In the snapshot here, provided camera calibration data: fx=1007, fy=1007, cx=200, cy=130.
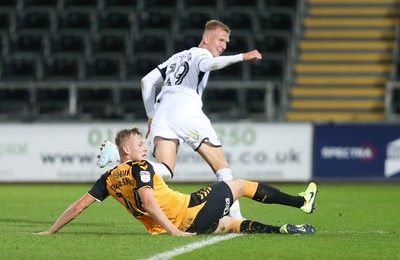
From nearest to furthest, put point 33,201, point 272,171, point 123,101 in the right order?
point 33,201
point 272,171
point 123,101

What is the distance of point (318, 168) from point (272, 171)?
34.4 inches

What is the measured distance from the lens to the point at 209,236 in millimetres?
8625

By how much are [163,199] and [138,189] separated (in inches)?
10.6

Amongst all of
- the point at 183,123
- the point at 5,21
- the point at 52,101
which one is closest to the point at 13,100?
the point at 52,101

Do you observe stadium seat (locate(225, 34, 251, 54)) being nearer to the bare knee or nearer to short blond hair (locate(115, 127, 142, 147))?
the bare knee

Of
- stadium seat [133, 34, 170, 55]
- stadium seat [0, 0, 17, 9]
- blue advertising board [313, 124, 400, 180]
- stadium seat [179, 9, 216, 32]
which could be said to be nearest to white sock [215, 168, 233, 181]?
blue advertising board [313, 124, 400, 180]

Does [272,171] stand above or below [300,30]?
below

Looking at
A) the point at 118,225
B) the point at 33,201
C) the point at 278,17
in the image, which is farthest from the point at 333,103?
the point at 118,225

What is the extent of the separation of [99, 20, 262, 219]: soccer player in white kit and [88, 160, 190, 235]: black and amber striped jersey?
4.72 feet

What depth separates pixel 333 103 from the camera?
22141mm

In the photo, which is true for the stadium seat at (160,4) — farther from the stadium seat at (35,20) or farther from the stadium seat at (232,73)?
the stadium seat at (232,73)

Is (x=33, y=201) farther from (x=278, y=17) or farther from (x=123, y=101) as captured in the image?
(x=278, y=17)

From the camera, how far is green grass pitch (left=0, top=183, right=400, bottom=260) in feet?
24.2

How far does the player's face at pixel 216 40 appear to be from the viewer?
10109 mm
